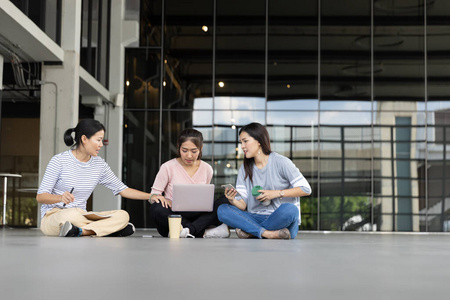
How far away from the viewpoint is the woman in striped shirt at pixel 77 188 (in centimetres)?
514

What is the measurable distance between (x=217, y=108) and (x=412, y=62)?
4215 millimetres

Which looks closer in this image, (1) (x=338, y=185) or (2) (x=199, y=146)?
(2) (x=199, y=146)

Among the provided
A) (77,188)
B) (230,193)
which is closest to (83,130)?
(77,188)

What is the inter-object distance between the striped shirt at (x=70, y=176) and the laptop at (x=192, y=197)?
739 millimetres

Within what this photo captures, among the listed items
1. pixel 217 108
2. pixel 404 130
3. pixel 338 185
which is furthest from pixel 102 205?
pixel 404 130

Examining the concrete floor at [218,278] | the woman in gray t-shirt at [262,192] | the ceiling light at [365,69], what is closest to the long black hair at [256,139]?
the woman in gray t-shirt at [262,192]

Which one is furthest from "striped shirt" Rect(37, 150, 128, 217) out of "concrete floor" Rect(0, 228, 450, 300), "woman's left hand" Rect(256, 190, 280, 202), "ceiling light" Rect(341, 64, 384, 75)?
"ceiling light" Rect(341, 64, 384, 75)

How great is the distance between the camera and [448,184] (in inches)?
523

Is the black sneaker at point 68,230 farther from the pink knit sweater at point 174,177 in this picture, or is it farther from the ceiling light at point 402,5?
the ceiling light at point 402,5

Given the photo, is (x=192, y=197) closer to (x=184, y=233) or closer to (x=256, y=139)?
(x=184, y=233)

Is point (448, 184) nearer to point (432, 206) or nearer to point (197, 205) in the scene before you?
point (432, 206)

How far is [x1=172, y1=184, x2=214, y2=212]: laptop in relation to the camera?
5.26 m

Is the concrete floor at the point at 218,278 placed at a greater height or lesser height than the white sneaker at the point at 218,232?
greater

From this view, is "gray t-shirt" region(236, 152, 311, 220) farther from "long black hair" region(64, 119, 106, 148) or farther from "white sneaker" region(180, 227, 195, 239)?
"long black hair" region(64, 119, 106, 148)
